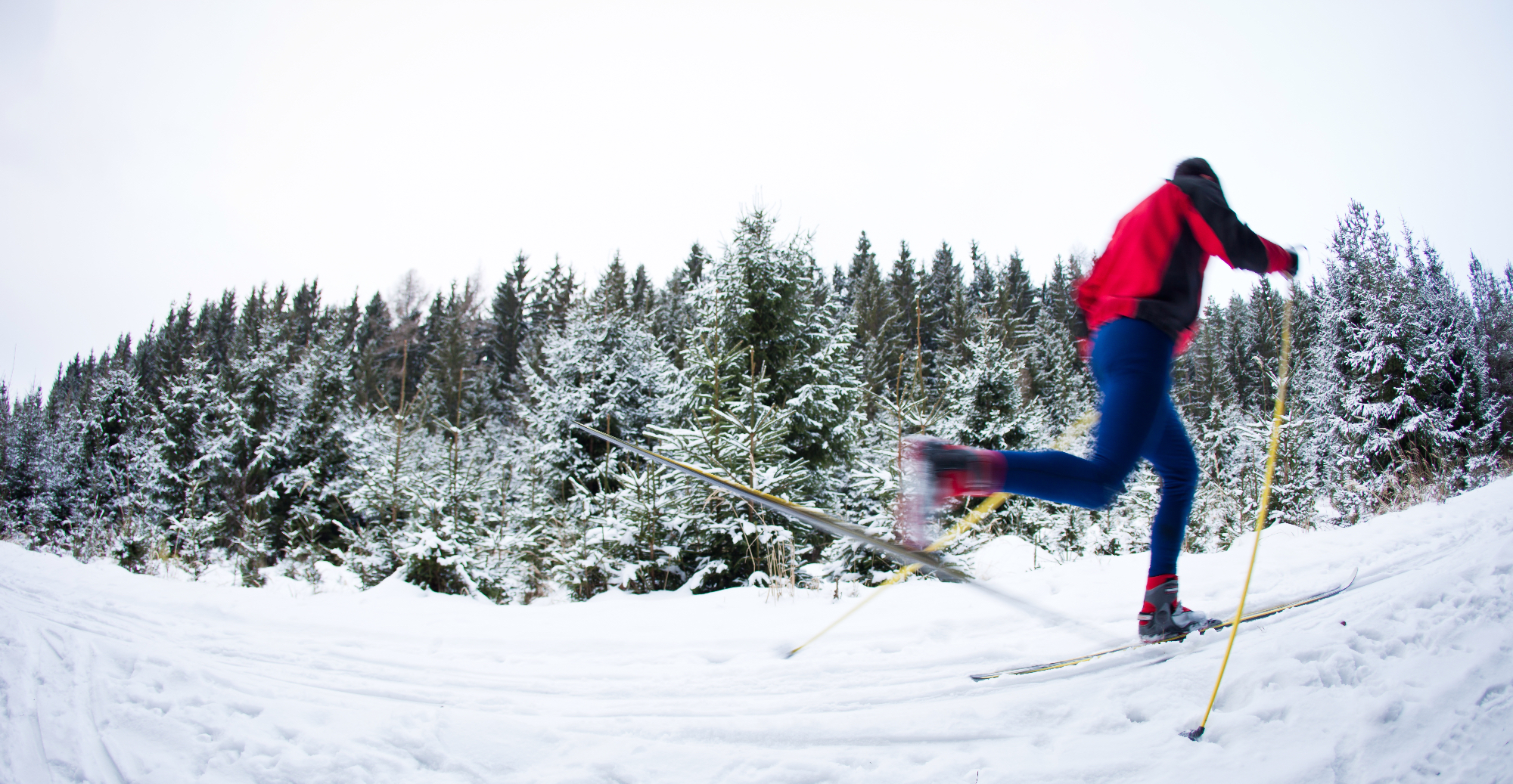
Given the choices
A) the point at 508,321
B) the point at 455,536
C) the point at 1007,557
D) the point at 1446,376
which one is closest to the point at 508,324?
the point at 508,321

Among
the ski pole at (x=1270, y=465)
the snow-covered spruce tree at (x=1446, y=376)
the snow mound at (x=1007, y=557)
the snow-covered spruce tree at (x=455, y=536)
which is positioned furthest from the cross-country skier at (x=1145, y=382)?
the snow-covered spruce tree at (x=1446, y=376)

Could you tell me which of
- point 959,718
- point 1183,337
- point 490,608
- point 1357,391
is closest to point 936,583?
point 959,718

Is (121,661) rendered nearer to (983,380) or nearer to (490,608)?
(490,608)

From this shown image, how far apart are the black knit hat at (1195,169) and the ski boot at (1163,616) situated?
4.78 feet

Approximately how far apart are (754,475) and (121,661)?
158 inches

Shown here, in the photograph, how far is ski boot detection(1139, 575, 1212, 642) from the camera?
2.14 m

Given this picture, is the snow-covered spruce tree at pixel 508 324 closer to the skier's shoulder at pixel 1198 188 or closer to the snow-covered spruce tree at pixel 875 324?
the snow-covered spruce tree at pixel 875 324

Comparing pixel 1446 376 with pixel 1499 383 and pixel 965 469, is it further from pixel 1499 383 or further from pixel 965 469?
pixel 965 469

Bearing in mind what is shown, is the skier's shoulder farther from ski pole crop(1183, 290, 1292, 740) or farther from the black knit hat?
ski pole crop(1183, 290, 1292, 740)

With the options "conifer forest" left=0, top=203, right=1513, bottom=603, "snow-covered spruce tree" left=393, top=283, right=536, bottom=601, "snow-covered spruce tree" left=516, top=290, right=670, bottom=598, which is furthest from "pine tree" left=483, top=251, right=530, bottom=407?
"snow-covered spruce tree" left=393, top=283, right=536, bottom=601

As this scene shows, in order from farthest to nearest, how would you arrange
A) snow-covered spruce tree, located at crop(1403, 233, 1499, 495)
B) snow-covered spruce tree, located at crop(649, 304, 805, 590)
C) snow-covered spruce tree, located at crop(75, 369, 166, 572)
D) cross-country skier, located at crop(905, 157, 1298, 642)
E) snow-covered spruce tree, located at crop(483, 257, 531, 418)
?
snow-covered spruce tree, located at crop(483, 257, 531, 418) → snow-covered spruce tree, located at crop(75, 369, 166, 572) → snow-covered spruce tree, located at crop(1403, 233, 1499, 495) → snow-covered spruce tree, located at crop(649, 304, 805, 590) → cross-country skier, located at crop(905, 157, 1298, 642)

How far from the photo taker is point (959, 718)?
5.84 ft

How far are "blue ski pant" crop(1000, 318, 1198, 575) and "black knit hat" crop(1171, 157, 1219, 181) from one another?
668mm

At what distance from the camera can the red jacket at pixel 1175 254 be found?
1869mm
